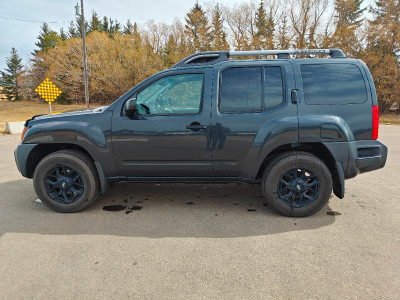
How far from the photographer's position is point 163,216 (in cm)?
339

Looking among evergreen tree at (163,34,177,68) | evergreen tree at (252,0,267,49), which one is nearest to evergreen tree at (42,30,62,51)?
evergreen tree at (163,34,177,68)

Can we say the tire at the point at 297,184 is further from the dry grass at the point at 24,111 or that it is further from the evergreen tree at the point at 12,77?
the evergreen tree at the point at 12,77

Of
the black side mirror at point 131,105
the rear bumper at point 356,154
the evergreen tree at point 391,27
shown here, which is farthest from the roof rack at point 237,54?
the evergreen tree at point 391,27

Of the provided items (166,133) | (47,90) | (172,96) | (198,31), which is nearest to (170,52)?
(198,31)

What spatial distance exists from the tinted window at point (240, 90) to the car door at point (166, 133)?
0.66ft

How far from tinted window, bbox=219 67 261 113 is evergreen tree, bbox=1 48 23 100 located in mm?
56044

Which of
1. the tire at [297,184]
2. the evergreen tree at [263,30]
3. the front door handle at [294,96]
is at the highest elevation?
the evergreen tree at [263,30]

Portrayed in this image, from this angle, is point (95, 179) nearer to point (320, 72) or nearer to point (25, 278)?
point (25, 278)

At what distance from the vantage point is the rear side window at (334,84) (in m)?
3.16

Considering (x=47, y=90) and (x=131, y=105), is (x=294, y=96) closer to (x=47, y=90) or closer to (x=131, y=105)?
Result: (x=131, y=105)

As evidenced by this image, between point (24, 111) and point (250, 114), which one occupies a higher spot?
point (24, 111)

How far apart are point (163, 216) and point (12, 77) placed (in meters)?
65.4

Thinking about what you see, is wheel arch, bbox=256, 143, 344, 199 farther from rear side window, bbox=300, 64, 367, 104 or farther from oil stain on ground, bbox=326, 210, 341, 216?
rear side window, bbox=300, 64, 367, 104

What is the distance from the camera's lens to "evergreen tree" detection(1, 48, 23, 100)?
165 feet
